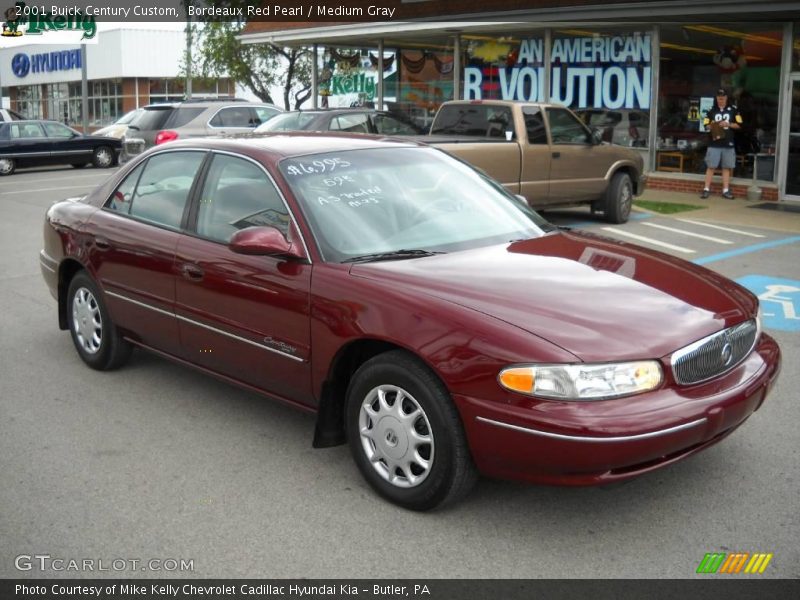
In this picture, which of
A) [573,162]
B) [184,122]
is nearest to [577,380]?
[573,162]

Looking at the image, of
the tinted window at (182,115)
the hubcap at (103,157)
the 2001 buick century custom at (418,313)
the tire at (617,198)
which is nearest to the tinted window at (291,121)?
the tire at (617,198)

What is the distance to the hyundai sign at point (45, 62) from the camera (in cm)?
5502

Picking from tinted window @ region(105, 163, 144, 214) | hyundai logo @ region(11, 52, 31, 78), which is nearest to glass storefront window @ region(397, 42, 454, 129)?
tinted window @ region(105, 163, 144, 214)

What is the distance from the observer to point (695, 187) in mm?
17344

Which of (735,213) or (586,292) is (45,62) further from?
(586,292)

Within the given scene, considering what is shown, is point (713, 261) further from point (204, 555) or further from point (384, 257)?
point (204, 555)

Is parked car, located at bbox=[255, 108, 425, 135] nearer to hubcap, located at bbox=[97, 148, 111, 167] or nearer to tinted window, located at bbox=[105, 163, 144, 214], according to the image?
tinted window, located at bbox=[105, 163, 144, 214]

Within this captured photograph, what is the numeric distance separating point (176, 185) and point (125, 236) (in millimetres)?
483

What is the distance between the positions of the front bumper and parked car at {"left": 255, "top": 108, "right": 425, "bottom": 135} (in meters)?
11.8

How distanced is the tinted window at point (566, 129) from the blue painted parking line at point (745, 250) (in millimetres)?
3019

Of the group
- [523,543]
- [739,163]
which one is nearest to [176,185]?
[523,543]

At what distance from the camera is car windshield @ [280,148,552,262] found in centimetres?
472

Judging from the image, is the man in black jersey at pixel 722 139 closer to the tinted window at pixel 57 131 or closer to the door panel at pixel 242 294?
the door panel at pixel 242 294

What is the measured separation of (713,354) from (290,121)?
12.5 metres
